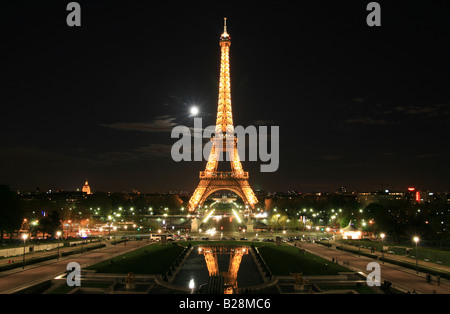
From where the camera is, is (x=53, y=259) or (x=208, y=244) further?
(x=208, y=244)

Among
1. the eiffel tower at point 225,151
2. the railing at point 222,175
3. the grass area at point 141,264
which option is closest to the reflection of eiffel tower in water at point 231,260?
the grass area at point 141,264

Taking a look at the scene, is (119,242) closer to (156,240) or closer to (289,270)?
(156,240)

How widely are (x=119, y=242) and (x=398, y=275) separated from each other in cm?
3701

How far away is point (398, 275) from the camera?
101 feet

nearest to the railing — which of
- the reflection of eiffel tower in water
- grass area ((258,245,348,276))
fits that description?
the reflection of eiffel tower in water

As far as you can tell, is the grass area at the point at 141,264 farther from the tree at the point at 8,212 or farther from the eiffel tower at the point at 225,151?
the eiffel tower at the point at 225,151

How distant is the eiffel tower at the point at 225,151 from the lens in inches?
3782

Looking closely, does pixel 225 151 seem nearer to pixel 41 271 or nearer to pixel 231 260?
pixel 231 260

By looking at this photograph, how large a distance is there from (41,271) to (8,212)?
75.6 feet

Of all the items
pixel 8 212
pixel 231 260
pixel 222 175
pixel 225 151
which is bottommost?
pixel 231 260

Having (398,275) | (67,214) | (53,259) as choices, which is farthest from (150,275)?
(67,214)

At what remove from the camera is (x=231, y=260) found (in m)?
39.0

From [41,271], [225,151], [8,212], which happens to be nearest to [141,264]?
[41,271]
